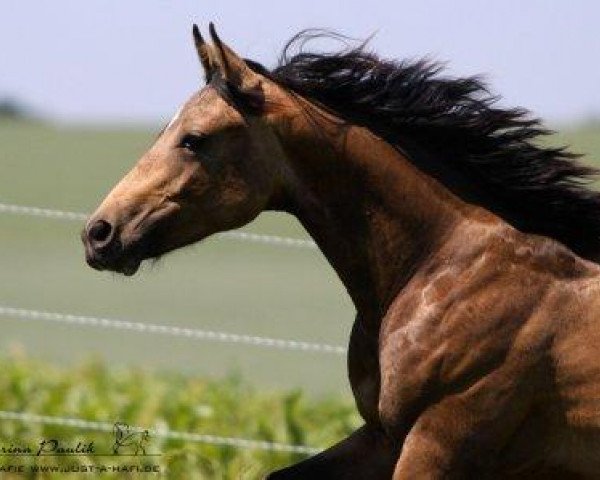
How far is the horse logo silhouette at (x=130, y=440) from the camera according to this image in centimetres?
697

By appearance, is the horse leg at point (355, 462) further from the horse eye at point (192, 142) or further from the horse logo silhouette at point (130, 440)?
the horse logo silhouette at point (130, 440)

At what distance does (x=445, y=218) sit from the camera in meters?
5.08

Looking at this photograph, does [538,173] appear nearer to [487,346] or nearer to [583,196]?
[583,196]

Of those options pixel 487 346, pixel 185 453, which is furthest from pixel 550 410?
pixel 185 453

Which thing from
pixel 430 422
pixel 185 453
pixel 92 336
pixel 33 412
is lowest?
pixel 92 336

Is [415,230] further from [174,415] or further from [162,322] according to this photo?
[162,322]

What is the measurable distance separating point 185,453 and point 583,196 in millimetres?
2690

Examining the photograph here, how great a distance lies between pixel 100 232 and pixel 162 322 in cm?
1452

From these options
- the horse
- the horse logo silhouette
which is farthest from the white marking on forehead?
the horse logo silhouette

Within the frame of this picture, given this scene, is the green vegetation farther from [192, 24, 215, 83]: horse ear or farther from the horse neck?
[192, 24, 215, 83]: horse ear

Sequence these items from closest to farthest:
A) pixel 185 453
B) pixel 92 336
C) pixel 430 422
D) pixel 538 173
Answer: pixel 430 422 → pixel 538 173 → pixel 185 453 → pixel 92 336

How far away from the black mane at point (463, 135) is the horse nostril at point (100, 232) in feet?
2.27

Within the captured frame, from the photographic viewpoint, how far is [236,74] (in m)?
5.02

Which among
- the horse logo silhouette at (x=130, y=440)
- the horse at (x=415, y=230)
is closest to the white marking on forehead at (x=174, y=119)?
the horse at (x=415, y=230)
